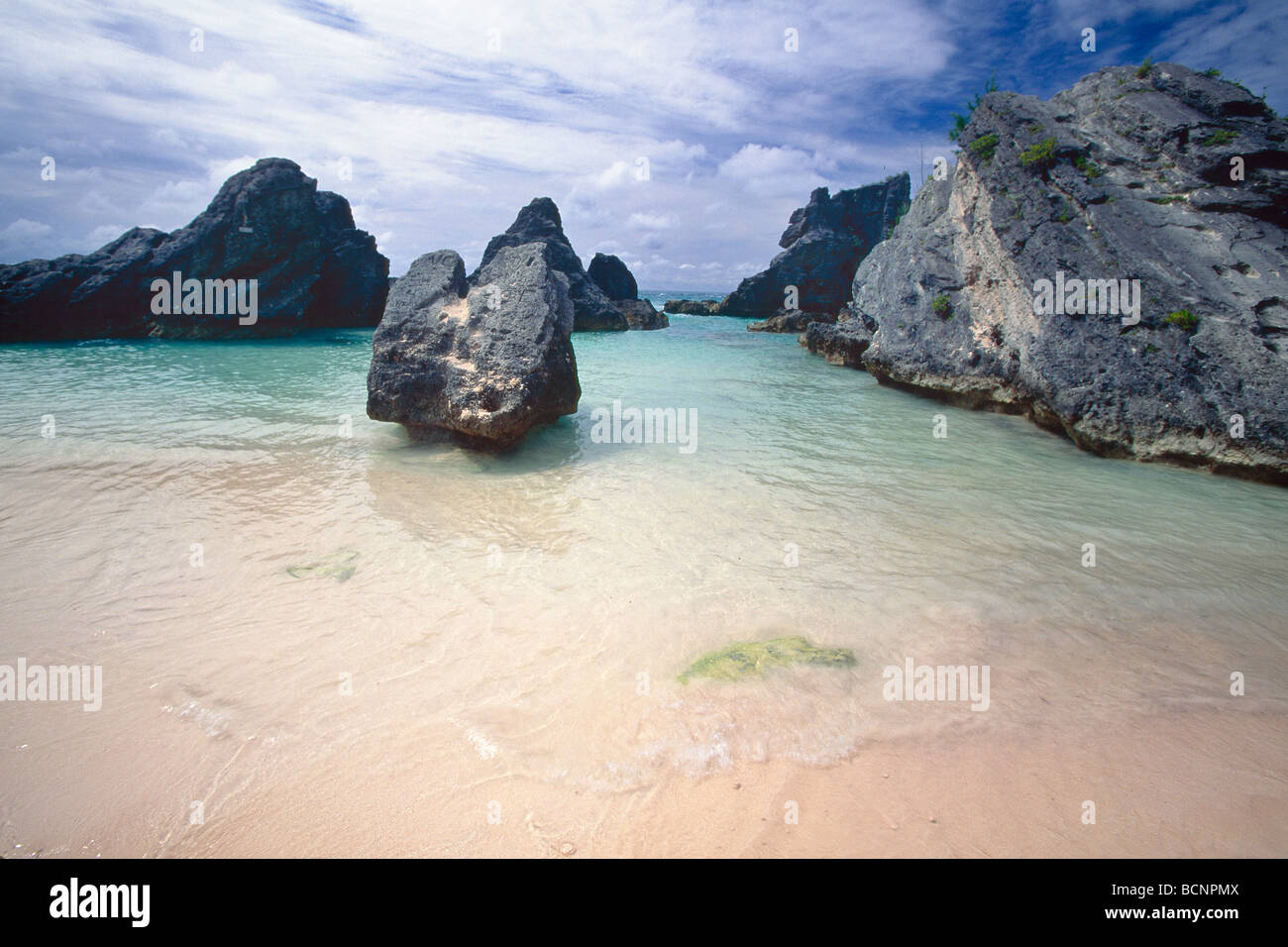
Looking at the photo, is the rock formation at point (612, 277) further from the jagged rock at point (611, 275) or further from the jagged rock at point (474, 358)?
the jagged rock at point (474, 358)

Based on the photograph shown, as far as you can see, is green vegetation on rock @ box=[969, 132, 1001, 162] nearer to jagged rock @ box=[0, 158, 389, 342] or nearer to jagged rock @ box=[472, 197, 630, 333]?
jagged rock @ box=[472, 197, 630, 333]

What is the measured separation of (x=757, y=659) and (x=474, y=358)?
708cm

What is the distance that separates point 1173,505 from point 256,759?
1077cm

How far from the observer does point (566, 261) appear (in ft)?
164

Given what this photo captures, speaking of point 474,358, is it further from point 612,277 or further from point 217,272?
point 612,277

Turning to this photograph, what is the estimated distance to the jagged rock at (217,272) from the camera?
34.6 m

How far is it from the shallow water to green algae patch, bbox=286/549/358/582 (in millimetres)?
66

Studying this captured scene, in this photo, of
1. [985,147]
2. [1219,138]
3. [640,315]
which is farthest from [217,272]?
[1219,138]

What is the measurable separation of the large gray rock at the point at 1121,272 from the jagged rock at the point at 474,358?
10.5 meters

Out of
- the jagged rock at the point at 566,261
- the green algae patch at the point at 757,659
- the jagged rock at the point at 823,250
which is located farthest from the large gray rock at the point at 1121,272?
the jagged rock at the point at 823,250

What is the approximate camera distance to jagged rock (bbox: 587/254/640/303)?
193 feet

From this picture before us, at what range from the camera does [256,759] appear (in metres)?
3.09

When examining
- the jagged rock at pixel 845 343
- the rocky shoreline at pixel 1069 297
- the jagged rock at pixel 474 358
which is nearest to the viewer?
the jagged rock at pixel 474 358
